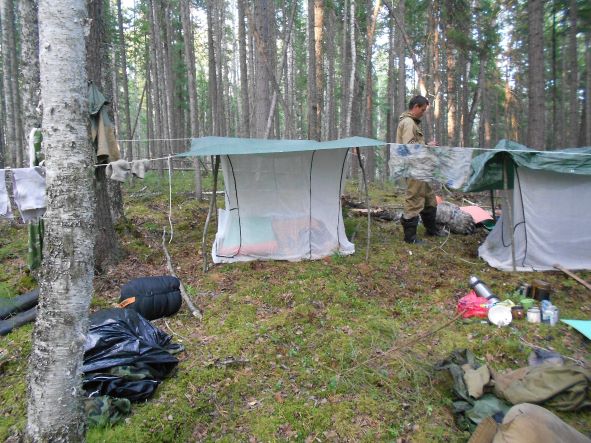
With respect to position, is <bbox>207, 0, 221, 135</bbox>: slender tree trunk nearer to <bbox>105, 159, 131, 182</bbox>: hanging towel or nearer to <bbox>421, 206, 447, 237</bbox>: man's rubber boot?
<bbox>421, 206, 447, 237</bbox>: man's rubber boot

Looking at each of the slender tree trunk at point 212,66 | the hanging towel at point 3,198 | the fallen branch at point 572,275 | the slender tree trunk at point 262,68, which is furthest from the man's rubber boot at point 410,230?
the slender tree trunk at point 212,66

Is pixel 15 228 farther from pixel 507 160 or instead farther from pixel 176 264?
pixel 507 160

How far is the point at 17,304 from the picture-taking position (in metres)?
4.63

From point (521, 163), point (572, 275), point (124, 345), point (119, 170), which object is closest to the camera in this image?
point (124, 345)

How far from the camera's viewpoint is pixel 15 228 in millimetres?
8117

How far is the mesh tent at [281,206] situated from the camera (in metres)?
6.64

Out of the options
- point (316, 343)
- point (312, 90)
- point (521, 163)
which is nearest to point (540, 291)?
point (521, 163)

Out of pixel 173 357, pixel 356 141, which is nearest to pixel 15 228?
pixel 173 357

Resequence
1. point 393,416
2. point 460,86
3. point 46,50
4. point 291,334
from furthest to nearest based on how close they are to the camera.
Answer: point 460,86 < point 291,334 < point 393,416 < point 46,50

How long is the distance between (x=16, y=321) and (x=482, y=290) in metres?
5.63

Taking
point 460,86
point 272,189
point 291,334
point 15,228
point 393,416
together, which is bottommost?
point 393,416

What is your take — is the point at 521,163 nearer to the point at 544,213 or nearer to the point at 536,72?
the point at 544,213

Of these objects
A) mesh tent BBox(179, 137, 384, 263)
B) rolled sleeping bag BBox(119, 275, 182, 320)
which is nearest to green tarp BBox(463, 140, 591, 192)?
mesh tent BBox(179, 137, 384, 263)

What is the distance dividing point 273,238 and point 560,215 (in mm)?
4522
